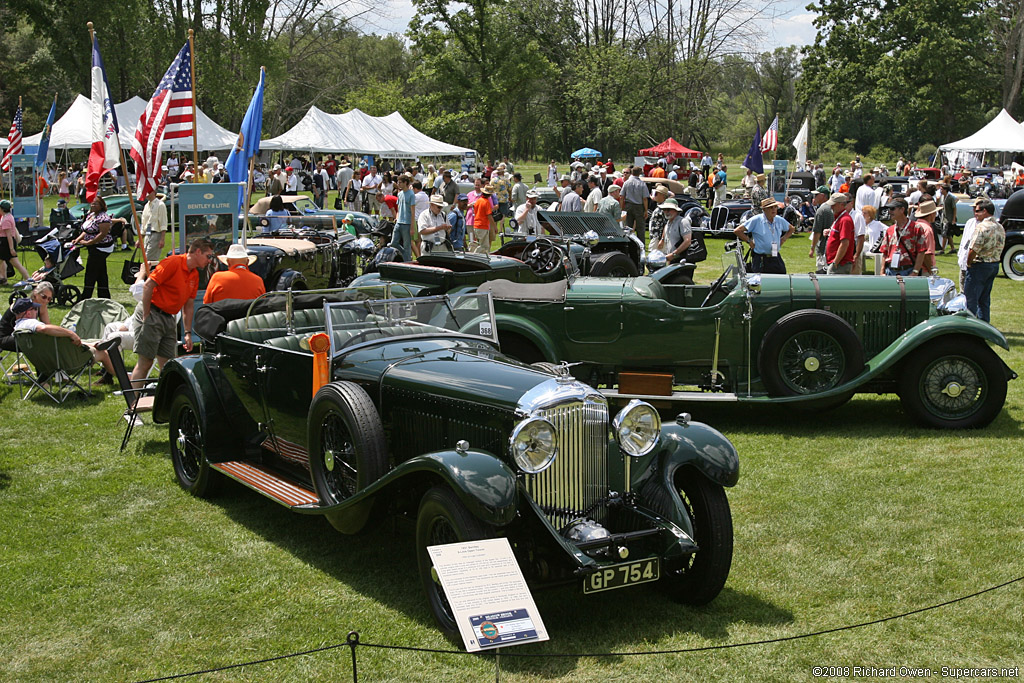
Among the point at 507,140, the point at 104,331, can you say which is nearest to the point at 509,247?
the point at 104,331

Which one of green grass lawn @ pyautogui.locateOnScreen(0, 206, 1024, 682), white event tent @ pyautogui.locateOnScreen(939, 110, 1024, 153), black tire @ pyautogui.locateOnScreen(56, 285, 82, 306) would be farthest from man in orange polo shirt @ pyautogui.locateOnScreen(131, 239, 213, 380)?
white event tent @ pyautogui.locateOnScreen(939, 110, 1024, 153)

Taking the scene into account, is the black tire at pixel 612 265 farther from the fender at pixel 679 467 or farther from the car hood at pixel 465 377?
the fender at pixel 679 467

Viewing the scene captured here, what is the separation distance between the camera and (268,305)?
7.19m

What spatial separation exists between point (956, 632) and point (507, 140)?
52.6 metres

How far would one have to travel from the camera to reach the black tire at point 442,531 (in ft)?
14.7

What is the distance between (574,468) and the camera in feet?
16.1

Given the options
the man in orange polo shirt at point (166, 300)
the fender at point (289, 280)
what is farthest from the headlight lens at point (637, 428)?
the fender at point (289, 280)

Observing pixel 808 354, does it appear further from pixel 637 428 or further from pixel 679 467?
pixel 637 428

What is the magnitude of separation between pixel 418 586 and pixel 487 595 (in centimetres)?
139

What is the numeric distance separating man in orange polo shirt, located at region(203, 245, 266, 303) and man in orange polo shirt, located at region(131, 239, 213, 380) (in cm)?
20

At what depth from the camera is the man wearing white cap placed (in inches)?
613

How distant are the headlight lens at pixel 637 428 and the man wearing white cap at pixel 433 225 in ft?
35.9

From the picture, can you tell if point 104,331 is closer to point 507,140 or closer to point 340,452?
point 340,452

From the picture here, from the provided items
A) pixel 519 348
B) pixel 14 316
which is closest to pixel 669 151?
pixel 519 348
